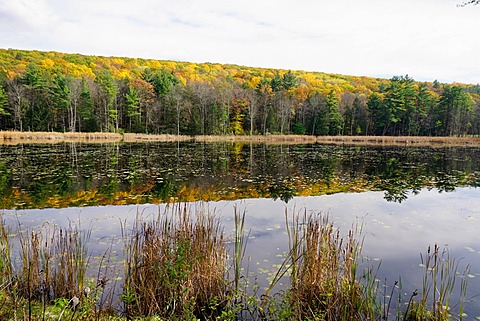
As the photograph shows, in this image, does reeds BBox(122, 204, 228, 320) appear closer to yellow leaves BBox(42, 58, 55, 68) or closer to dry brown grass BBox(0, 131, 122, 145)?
dry brown grass BBox(0, 131, 122, 145)

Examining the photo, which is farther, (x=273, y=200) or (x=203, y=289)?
(x=273, y=200)

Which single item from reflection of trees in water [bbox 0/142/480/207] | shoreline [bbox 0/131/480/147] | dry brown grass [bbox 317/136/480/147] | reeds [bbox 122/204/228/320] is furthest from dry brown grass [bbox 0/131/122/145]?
reeds [bbox 122/204/228/320]

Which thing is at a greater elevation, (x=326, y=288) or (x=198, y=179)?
(x=326, y=288)

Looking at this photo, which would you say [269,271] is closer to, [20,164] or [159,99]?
[20,164]

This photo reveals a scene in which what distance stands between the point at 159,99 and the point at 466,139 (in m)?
55.2

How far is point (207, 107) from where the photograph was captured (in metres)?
63.0

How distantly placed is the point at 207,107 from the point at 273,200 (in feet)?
174

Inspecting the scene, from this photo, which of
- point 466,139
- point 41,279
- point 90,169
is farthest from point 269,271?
point 466,139

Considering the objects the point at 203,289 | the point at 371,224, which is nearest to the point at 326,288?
the point at 203,289

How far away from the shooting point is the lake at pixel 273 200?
7152 mm

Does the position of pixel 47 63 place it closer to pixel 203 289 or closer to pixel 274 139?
pixel 274 139

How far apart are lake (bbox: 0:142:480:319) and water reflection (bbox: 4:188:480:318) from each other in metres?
0.02

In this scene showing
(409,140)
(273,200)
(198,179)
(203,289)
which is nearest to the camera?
(203,289)

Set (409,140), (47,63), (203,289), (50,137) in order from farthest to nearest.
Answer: (47,63)
(409,140)
(50,137)
(203,289)
